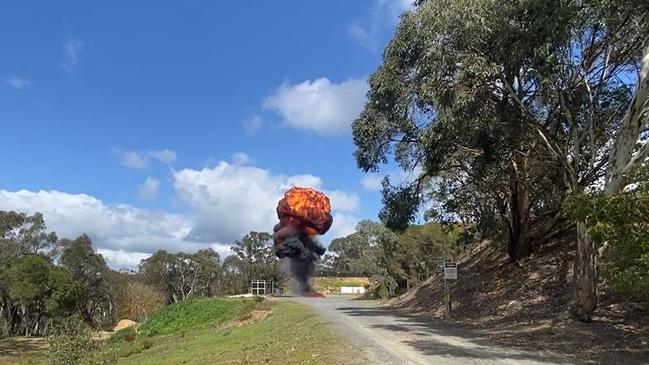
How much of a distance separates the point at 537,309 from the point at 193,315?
34.8m

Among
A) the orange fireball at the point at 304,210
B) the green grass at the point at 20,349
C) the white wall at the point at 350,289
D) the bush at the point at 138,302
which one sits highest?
the orange fireball at the point at 304,210

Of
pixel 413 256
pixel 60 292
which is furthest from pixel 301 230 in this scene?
pixel 60 292

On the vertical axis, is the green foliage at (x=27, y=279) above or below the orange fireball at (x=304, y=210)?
below

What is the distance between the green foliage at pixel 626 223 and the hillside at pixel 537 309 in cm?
215

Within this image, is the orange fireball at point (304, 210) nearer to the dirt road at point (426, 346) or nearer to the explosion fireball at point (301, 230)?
the explosion fireball at point (301, 230)

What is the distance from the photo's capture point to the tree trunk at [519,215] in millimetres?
25312

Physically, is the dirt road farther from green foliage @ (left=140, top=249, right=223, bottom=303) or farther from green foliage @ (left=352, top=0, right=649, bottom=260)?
green foliage @ (left=140, top=249, right=223, bottom=303)

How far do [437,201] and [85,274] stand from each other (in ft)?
205

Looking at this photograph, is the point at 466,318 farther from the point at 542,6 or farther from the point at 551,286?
the point at 542,6

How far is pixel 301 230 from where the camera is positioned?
70.8 metres

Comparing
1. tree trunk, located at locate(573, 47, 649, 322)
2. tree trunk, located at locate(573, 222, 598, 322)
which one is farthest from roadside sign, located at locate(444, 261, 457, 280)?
tree trunk, located at locate(573, 222, 598, 322)

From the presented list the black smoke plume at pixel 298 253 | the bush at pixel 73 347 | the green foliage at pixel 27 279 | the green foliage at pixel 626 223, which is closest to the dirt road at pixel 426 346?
the green foliage at pixel 626 223

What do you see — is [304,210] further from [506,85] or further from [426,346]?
[426,346]

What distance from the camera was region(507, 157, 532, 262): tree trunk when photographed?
25.3m
